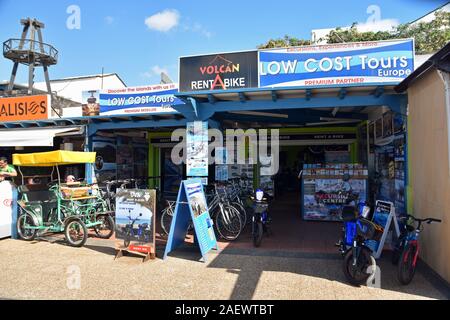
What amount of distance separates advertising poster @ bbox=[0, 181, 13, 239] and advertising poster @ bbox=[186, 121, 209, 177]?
3749 millimetres

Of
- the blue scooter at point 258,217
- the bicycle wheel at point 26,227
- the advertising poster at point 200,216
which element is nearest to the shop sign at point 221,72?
the advertising poster at point 200,216

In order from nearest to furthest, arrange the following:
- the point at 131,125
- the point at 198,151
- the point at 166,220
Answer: the point at 198,151, the point at 166,220, the point at 131,125

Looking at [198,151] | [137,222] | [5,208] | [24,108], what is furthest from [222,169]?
[24,108]

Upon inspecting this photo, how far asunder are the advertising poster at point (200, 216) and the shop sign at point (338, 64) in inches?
96.9

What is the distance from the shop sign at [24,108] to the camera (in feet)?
34.2

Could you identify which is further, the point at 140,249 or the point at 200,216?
the point at 200,216

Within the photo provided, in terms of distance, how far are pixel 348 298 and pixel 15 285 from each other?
4160mm

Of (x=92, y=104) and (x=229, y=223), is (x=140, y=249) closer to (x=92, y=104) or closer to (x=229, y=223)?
(x=229, y=223)

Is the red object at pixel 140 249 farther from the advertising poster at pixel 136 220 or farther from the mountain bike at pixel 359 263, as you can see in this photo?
the mountain bike at pixel 359 263

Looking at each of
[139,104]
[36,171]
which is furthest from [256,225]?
[36,171]

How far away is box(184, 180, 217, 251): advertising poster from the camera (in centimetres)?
563

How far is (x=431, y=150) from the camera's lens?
5000 mm

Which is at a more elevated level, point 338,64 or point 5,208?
point 338,64

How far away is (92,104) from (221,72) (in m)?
4.52
